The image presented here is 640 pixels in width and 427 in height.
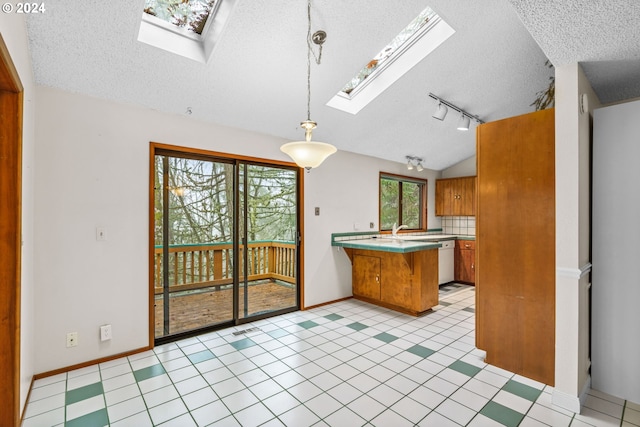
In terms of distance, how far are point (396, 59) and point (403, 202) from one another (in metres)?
3.07

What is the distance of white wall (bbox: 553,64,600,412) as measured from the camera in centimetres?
195

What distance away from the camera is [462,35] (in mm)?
2568

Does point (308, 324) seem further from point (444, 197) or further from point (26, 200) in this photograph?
point (444, 197)

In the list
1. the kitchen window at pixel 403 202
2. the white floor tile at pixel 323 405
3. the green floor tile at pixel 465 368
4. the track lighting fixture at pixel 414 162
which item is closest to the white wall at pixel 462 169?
the kitchen window at pixel 403 202

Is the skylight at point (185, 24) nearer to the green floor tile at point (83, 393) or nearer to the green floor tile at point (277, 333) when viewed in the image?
the green floor tile at point (83, 393)

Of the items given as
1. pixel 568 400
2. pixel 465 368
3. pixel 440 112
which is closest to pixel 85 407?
pixel 465 368

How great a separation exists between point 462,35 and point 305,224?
8.55ft

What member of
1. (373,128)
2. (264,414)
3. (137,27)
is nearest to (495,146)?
(373,128)

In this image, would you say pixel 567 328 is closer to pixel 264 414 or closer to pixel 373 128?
pixel 264 414

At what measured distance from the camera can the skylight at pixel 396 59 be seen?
2.67 metres

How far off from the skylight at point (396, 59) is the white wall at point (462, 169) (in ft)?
11.0

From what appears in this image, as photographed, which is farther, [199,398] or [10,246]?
[199,398]

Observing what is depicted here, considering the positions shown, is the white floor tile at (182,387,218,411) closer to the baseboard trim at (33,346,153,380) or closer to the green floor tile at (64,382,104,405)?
the green floor tile at (64,382,104,405)

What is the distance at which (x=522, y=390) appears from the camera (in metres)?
2.19
